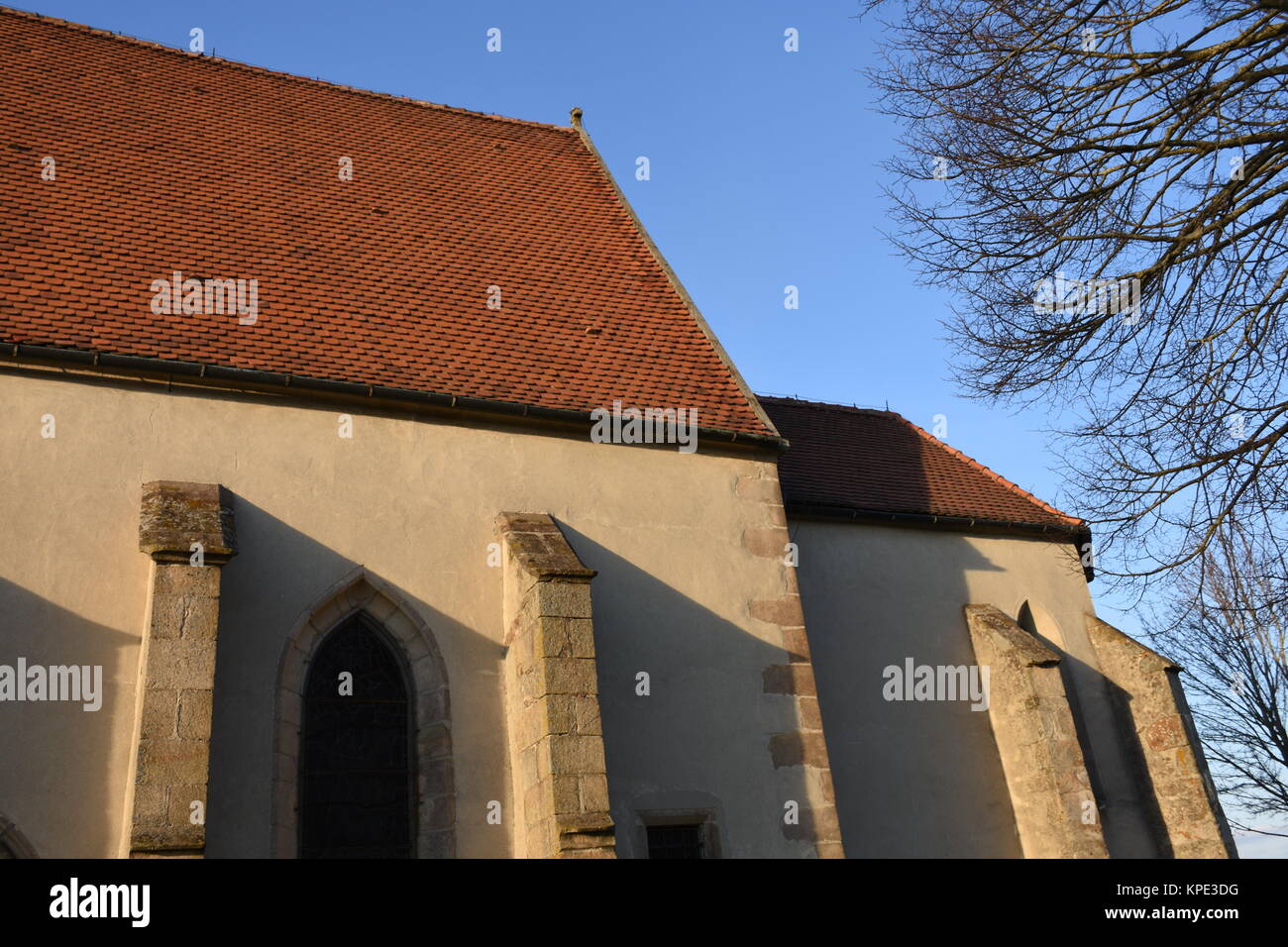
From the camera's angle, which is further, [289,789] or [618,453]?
[618,453]

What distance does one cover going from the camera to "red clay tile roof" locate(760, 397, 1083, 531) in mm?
13094

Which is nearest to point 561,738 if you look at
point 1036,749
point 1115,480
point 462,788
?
point 462,788

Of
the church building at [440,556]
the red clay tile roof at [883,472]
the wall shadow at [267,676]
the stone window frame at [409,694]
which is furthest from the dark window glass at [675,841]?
the red clay tile roof at [883,472]

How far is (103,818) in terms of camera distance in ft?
23.7

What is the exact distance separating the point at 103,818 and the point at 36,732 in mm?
705

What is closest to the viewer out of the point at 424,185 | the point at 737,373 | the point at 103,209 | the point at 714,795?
the point at 714,795

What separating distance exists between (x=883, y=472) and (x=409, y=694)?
295 inches

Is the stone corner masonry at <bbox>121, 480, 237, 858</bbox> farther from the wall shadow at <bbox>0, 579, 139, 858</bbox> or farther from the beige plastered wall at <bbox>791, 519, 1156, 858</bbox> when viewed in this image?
the beige plastered wall at <bbox>791, 519, 1156, 858</bbox>

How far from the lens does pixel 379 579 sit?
8758 mm

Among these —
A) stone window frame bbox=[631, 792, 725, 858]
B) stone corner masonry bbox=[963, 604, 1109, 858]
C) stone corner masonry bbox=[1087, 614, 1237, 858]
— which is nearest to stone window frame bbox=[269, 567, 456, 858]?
stone window frame bbox=[631, 792, 725, 858]

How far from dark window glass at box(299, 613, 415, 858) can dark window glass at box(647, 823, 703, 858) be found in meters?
1.91

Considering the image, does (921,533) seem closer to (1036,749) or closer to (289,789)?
(1036,749)

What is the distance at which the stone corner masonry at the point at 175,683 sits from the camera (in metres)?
6.68

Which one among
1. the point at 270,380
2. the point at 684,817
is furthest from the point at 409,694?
the point at 270,380
